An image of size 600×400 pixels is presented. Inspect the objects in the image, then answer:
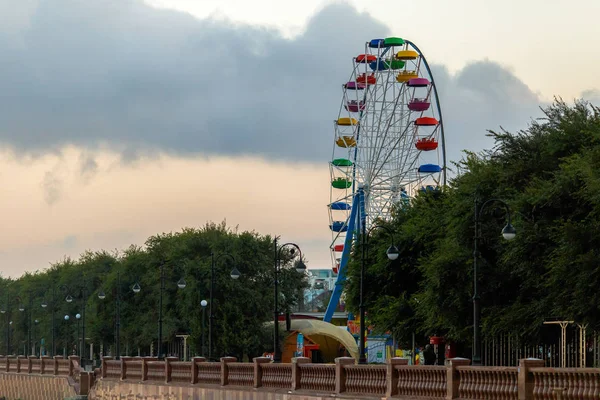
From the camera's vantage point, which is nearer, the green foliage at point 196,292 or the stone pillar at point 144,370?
the stone pillar at point 144,370

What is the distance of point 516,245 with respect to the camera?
184 feet

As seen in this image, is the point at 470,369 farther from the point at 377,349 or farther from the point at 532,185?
the point at 377,349

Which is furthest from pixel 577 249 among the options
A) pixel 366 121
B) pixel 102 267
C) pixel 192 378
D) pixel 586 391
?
pixel 102 267

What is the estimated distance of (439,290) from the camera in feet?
203

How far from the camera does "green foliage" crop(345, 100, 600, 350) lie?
51875 mm

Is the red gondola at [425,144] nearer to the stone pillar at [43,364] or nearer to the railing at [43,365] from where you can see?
the railing at [43,365]

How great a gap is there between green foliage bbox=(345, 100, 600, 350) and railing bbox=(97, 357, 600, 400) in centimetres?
1295

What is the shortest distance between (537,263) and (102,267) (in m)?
88.0

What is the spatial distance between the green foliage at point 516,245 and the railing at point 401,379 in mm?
12946

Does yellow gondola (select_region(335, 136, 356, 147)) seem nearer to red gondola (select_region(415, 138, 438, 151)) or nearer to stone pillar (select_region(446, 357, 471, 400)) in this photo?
red gondola (select_region(415, 138, 438, 151))

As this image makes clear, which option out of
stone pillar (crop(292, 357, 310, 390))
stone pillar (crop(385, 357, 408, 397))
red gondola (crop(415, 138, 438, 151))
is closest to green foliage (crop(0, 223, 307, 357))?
red gondola (crop(415, 138, 438, 151))

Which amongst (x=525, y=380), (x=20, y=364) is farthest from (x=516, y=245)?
(x=20, y=364)

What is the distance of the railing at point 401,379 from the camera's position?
30406mm

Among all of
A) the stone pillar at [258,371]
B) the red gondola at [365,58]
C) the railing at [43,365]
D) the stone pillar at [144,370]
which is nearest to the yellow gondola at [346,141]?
the red gondola at [365,58]
